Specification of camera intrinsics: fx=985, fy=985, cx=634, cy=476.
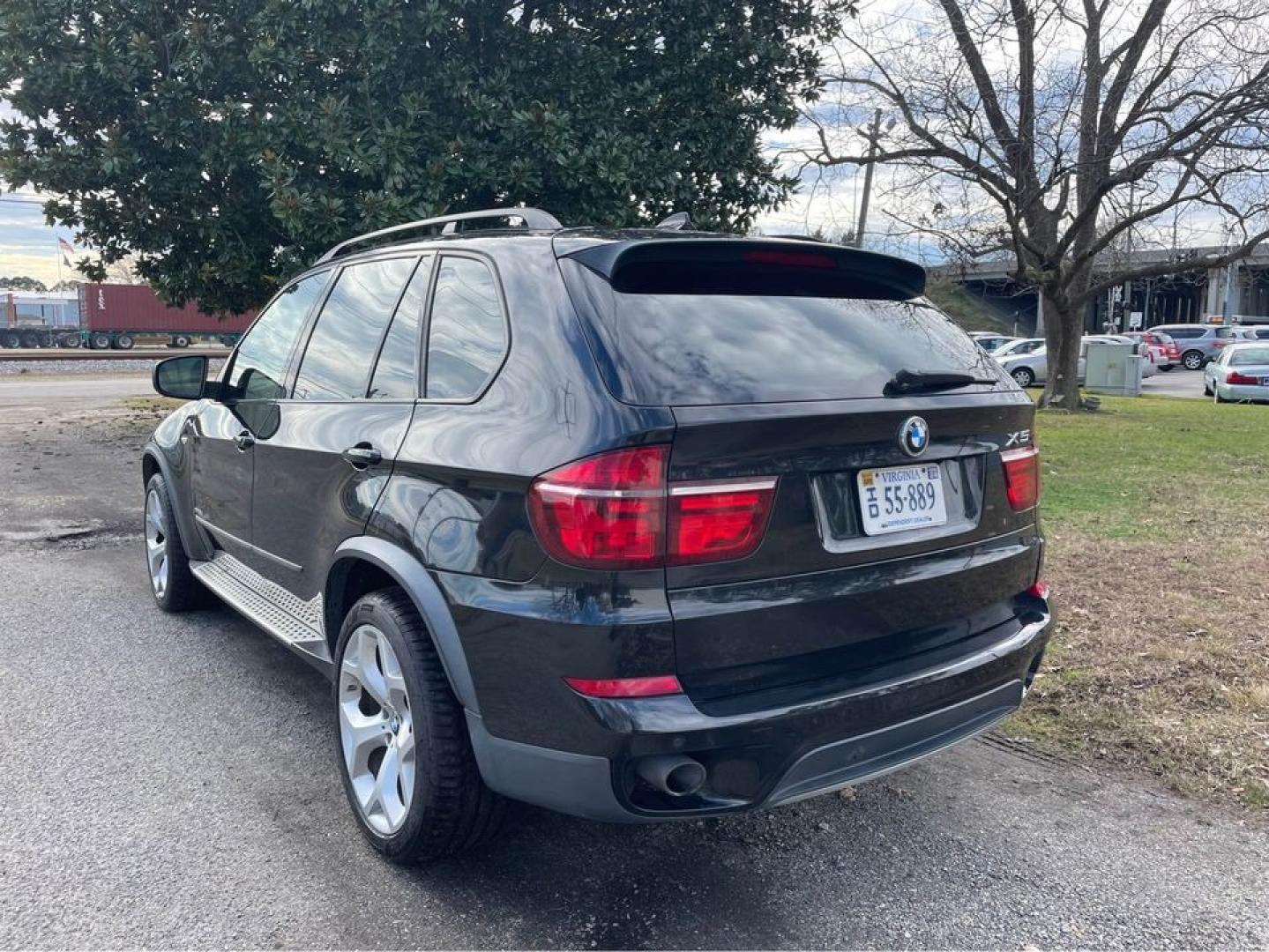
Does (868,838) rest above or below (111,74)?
below

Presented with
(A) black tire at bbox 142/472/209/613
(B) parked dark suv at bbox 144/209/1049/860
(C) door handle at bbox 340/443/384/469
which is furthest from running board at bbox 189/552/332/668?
(C) door handle at bbox 340/443/384/469

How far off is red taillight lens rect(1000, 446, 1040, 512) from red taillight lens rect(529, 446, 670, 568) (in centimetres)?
125

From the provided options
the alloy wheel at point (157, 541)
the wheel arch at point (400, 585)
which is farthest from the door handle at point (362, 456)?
the alloy wheel at point (157, 541)

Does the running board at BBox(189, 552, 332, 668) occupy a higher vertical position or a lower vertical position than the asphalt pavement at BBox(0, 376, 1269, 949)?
higher

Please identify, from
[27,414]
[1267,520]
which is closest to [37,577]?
[1267,520]

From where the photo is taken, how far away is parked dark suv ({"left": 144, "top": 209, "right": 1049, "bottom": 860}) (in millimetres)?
2299

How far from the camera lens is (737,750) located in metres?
2.30

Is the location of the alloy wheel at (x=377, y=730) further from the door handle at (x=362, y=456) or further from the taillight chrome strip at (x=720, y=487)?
the taillight chrome strip at (x=720, y=487)

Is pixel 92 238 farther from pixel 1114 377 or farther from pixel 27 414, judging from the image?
pixel 1114 377

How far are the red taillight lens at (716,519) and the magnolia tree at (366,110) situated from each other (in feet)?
26.0

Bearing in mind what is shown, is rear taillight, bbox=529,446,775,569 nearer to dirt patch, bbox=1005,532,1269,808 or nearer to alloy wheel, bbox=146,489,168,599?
dirt patch, bbox=1005,532,1269,808

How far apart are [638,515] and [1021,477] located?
141cm

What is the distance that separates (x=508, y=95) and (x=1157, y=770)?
8.75 m

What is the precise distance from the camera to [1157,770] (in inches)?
137
